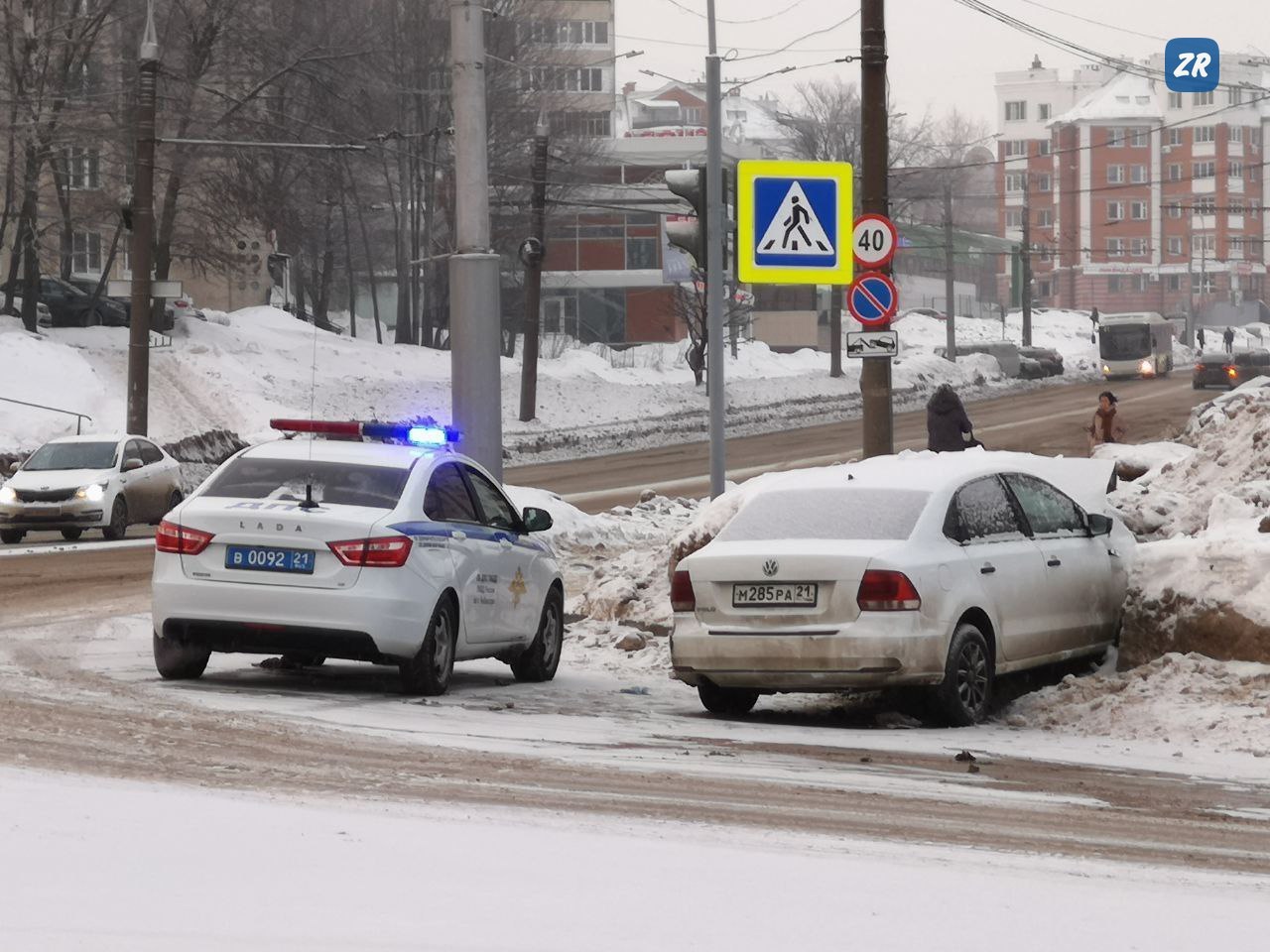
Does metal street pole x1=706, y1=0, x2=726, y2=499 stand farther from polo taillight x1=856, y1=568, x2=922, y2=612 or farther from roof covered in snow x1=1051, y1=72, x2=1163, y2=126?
roof covered in snow x1=1051, y1=72, x2=1163, y2=126

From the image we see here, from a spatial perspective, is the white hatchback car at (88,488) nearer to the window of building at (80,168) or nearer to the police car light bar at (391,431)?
the police car light bar at (391,431)

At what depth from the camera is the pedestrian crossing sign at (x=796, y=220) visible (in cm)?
1711

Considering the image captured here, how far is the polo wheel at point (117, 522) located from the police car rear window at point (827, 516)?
653 inches

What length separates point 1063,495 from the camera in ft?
42.0

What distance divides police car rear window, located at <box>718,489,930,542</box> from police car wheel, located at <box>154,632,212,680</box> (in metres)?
3.05

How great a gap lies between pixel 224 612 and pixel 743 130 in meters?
164

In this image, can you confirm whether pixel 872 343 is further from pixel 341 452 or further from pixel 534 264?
pixel 534 264

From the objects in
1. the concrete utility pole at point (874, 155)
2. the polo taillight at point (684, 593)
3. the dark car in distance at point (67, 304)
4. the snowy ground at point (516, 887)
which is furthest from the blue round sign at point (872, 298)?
the dark car in distance at point (67, 304)

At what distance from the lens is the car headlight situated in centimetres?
2652

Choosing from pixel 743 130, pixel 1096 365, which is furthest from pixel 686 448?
pixel 743 130

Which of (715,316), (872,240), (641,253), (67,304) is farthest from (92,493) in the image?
(641,253)

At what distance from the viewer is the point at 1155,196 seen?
496 ft

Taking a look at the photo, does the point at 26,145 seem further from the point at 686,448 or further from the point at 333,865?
the point at 333,865

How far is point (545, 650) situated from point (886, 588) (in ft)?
10.8
